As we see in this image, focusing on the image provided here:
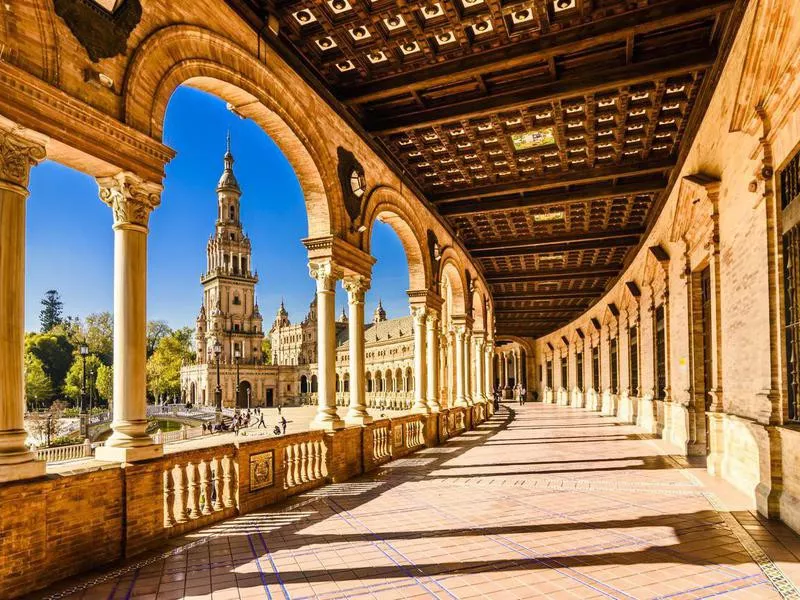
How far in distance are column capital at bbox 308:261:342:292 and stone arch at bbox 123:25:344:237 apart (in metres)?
0.59

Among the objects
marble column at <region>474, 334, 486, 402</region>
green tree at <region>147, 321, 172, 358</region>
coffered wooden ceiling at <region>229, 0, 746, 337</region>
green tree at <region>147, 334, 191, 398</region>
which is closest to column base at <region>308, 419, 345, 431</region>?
coffered wooden ceiling at <region>229, 0, 746, 337</region>

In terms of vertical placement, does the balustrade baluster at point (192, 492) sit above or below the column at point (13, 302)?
below

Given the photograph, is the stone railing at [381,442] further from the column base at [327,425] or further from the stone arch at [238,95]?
the stone arch at [238,95]

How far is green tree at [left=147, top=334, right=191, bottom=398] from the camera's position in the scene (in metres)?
89.5

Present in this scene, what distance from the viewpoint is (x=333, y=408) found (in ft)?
34.4

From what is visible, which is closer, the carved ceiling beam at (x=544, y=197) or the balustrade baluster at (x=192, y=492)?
the balustrade baluster at (x=192, y=492)

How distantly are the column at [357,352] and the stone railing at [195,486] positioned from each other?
4.05 m

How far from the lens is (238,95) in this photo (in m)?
8.19

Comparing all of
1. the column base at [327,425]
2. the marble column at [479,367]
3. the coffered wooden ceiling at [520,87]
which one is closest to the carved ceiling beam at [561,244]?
the coffered wooden ceiling at [520,87]

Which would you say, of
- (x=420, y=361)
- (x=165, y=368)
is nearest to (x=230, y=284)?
(x=165, y=368)

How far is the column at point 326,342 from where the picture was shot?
1039 centimetres

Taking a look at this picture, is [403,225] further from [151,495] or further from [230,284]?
[230,284]

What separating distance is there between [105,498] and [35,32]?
4.38 meters

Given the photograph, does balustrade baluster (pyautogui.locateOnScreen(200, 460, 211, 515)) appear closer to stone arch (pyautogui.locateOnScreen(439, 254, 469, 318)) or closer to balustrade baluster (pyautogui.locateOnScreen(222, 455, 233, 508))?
balustrade baluster (pyautogui.locateOnScreen(222, 455, 233, 508))
